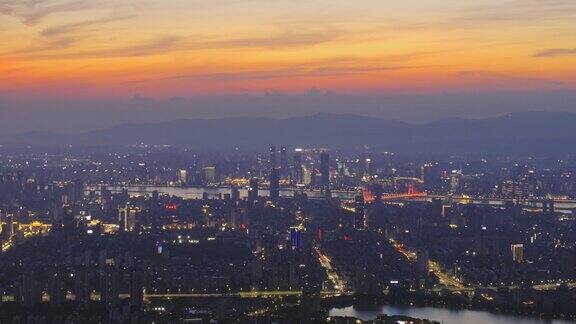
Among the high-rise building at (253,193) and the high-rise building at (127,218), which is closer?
the high-rise building at (127,218)

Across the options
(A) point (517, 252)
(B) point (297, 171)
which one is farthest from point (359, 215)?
(B) point (297, 171)

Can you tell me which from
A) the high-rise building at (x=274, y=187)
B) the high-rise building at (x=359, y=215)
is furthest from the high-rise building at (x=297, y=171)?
the high-rise building at (x=359, y=215)

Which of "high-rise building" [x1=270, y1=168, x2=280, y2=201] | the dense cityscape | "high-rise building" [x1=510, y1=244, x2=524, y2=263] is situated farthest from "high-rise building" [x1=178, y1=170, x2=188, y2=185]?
"high-rise building" [x1=510, y1=244, x2=524, y2=263]

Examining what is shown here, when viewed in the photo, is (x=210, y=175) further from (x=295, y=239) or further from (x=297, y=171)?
(x=295, y=239)

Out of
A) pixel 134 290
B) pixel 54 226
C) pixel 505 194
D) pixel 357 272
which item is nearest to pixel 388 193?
pixel 505 194

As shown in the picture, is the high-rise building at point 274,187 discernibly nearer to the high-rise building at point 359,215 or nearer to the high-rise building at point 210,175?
the high-rise building at point 359,215
